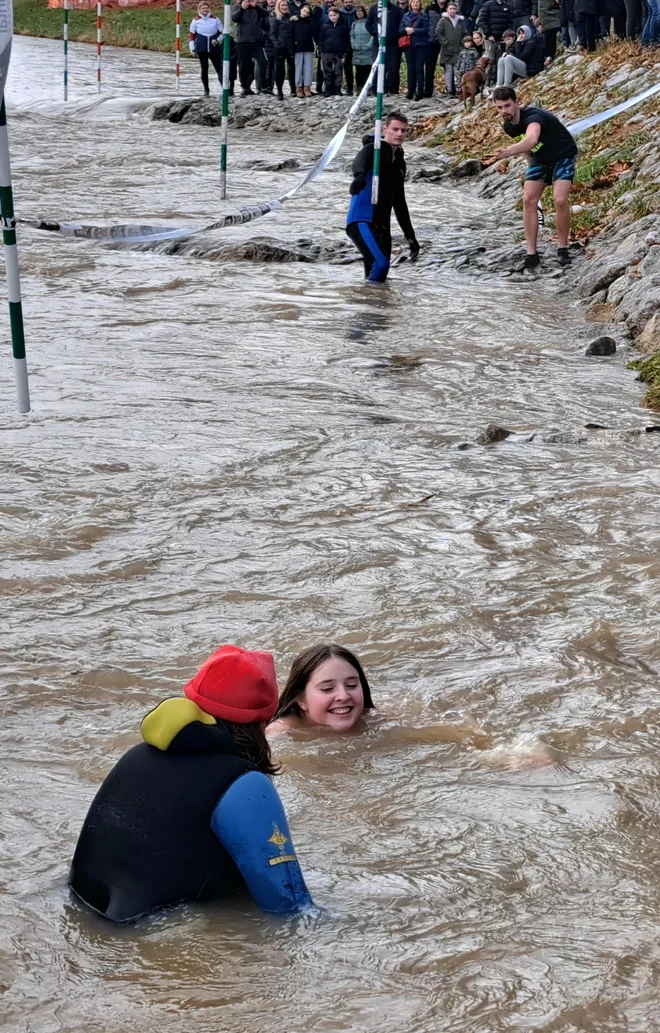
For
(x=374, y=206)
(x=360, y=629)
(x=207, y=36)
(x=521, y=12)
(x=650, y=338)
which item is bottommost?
(x=360, y=629)

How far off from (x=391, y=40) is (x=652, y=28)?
658cm

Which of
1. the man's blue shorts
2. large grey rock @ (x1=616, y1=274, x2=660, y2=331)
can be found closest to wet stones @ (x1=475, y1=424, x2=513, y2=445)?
large grey rock @ (x1=616, y1=274, x2=660, y2=331)

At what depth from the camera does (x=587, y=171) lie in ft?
55.9

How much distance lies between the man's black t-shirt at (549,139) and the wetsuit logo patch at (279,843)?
36.6 feet

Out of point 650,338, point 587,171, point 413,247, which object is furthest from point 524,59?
point 650,338

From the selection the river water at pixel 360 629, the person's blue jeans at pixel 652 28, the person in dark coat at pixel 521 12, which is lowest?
the river water at pixel 360 629

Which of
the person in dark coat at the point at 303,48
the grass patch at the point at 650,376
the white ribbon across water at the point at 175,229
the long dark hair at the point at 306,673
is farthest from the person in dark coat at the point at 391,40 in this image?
the long dark hair at the point at 306,673

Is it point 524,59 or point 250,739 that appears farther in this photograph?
point 524,59

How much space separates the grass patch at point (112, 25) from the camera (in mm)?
44438

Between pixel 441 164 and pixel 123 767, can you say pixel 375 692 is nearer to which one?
pixel 123 767

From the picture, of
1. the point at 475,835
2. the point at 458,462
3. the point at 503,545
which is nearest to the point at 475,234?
the point at 458,462

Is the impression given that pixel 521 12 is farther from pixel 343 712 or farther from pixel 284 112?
pixel 343 712

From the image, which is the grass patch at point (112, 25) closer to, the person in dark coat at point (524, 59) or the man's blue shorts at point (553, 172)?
the person in dark coat at point (524, 59)

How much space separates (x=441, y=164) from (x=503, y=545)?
1582 cm
